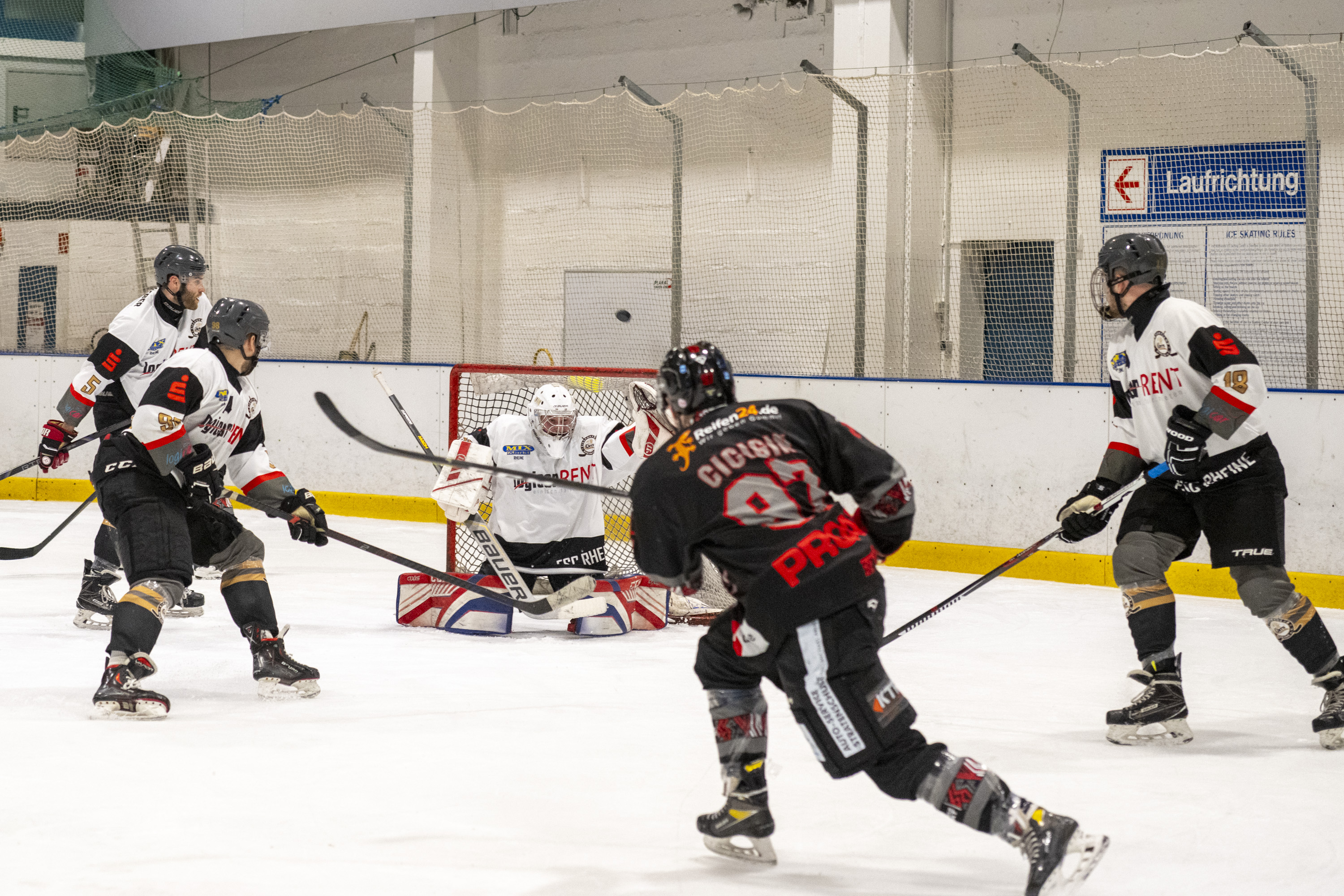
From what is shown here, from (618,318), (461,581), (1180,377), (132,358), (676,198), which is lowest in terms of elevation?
(461,581)

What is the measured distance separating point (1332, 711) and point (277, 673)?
267cm

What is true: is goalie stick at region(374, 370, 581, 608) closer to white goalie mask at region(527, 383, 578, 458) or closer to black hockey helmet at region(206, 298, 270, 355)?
white goalie mask at region(527, 383, 578, 458)

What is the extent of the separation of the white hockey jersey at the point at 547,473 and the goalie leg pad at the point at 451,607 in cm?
24

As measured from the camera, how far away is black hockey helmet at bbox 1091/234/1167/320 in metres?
3.44

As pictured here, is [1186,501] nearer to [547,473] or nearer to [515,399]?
[547,473]

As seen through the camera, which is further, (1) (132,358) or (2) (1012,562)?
(1) (132,358)

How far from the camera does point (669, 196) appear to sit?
8539 millimetres

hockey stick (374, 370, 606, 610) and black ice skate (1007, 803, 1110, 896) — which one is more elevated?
hockey stick (374, 370, 606, 610)

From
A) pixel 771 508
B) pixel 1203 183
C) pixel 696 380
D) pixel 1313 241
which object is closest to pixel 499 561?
pixel 696 380

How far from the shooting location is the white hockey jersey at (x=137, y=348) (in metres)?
5.09

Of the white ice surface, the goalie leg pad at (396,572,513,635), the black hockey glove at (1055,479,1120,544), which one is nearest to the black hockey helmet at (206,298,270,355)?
the white ice surface

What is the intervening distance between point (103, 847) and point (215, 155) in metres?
7.70

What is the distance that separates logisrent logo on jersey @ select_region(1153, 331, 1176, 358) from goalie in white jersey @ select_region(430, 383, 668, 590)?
203 cm

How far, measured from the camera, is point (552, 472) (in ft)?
16.3
